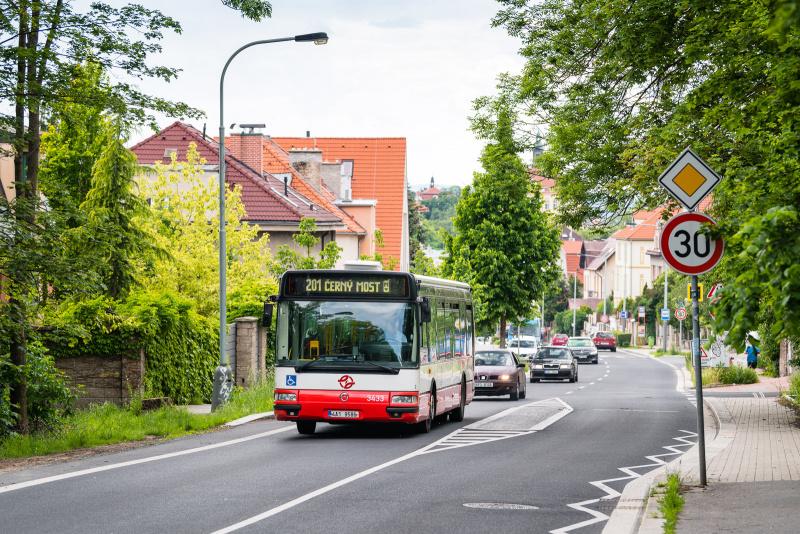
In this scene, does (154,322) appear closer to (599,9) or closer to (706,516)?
(599,9)

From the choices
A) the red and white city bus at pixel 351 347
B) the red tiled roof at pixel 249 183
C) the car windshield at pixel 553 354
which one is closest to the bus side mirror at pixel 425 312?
the red and white city bus at pixel 351 347

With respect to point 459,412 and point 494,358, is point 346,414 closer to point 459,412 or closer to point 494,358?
point 459,412

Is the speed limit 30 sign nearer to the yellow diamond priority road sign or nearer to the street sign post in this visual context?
the street sign post

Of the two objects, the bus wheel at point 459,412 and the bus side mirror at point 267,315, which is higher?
the bus side mirror at point 267,315

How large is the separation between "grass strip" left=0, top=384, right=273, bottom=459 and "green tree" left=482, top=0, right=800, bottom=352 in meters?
8.26

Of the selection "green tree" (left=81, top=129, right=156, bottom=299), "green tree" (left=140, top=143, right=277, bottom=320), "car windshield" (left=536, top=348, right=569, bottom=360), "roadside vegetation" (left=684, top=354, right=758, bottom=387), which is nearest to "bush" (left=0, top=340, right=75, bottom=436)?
"green tree" (left=81, top=129, right=156, bottom=299)

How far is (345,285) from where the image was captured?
2006cm

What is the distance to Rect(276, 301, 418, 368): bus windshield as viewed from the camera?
64.6 feet

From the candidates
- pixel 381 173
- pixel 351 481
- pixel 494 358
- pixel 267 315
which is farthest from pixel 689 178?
pixel 381 173

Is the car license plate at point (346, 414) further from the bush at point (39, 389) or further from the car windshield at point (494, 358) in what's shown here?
the car windshield at point (494, 358)

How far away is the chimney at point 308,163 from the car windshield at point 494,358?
3278cm

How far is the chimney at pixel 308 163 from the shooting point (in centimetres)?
6856

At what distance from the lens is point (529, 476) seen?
14570 millimetres

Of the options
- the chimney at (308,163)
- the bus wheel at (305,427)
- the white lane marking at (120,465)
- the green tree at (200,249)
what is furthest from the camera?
the chimney at (308,163)
